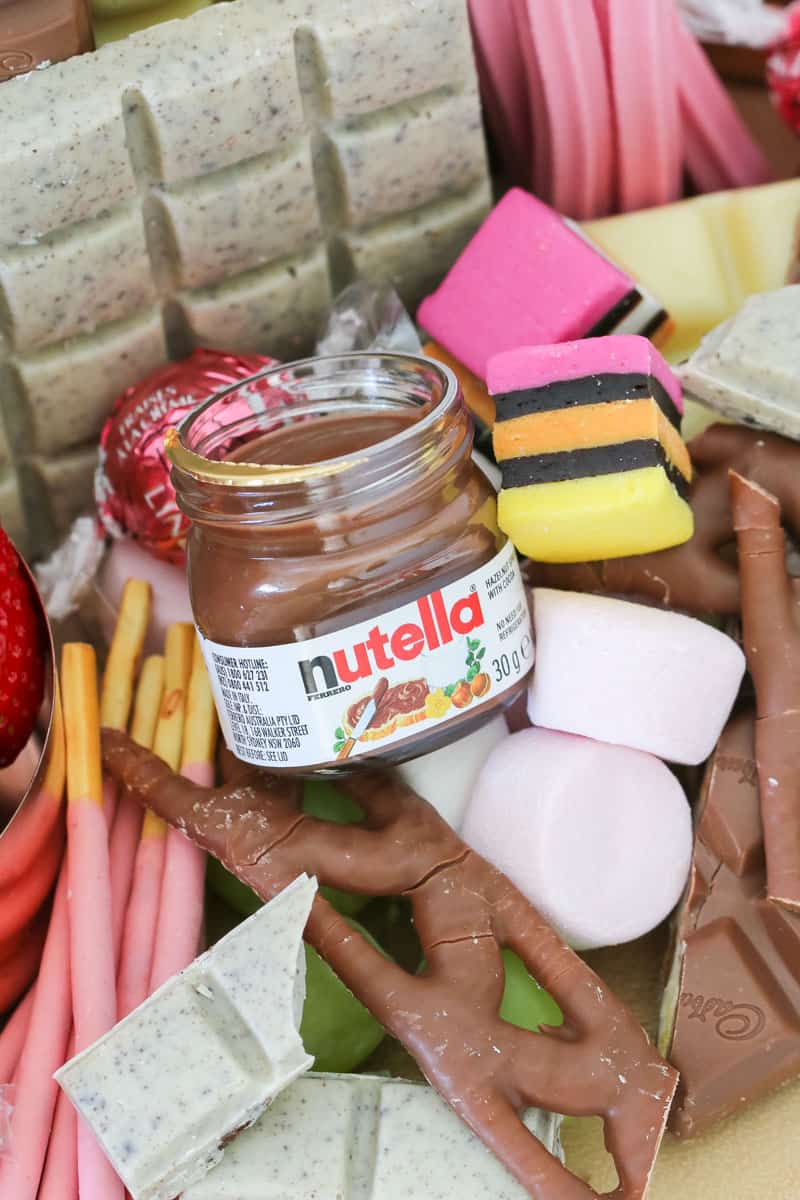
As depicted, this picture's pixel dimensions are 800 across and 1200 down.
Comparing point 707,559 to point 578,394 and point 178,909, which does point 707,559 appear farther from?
point 178,909

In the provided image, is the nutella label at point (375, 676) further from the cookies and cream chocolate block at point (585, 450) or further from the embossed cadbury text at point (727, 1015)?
the embossed cadbury text at point (727, 1015)

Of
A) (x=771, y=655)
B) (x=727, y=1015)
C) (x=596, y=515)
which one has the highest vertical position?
(x=596, y=515)

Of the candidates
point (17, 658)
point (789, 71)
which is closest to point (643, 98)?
point (789, 71)

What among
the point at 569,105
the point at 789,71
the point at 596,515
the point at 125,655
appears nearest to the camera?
the point at 596,515

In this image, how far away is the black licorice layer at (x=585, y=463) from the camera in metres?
0.77

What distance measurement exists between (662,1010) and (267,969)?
0.26 meters

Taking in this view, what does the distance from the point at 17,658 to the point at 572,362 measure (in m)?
0.39

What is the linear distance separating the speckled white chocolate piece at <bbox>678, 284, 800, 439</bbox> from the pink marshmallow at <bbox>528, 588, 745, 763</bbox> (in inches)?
5.7

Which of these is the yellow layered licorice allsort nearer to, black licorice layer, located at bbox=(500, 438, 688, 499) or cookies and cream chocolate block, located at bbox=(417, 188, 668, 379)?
black licorice layer, located at bbox=(500, 438, 688, 499)

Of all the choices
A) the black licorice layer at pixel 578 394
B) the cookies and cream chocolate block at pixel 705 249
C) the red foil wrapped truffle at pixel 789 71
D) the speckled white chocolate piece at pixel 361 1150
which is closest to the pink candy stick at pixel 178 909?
the speckled white chocolate piece at pixel 361 1150

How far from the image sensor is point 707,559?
0.83m

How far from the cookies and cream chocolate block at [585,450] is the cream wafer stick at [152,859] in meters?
0.26

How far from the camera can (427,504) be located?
0.76 meters

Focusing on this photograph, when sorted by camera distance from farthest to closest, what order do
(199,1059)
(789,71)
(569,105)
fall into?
(789,71) < (569,105) < (199,1059)
